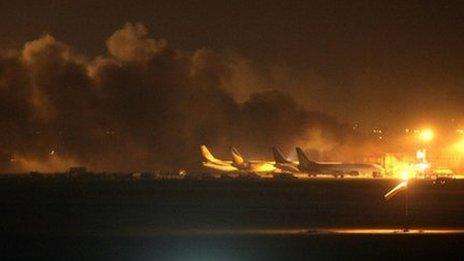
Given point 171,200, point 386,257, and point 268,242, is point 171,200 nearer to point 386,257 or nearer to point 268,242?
point 268,242

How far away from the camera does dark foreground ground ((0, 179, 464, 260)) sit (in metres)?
39.7

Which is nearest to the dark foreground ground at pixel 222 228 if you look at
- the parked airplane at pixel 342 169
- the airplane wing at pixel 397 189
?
the airplane wing at pixel 397 189

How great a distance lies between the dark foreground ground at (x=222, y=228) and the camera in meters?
39.7

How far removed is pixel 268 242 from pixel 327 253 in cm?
510

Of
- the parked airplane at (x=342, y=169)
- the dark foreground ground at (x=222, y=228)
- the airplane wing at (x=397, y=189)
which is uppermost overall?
the parked airplane at (x=342, y=169)

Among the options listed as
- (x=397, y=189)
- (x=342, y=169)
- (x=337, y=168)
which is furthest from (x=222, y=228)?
(x=342, y=169)

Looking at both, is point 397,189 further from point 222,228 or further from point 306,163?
point 306,163

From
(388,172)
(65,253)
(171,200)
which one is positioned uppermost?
(388,172)

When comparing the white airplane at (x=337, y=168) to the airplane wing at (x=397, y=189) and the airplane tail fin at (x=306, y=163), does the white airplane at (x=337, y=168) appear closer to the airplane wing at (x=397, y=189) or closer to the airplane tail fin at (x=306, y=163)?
the airplane tail fin at (x=306, y=163)

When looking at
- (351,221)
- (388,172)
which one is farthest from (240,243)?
(388,172)

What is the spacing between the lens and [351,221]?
5788 cm

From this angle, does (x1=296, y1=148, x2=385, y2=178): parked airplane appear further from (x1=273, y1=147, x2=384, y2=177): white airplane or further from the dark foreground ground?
the dark foreground ground

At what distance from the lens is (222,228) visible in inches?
2062

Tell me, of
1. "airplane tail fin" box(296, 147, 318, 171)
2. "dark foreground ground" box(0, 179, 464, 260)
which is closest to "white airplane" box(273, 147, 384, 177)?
"airplane tail fin" box(296, 147, 318, 171)
